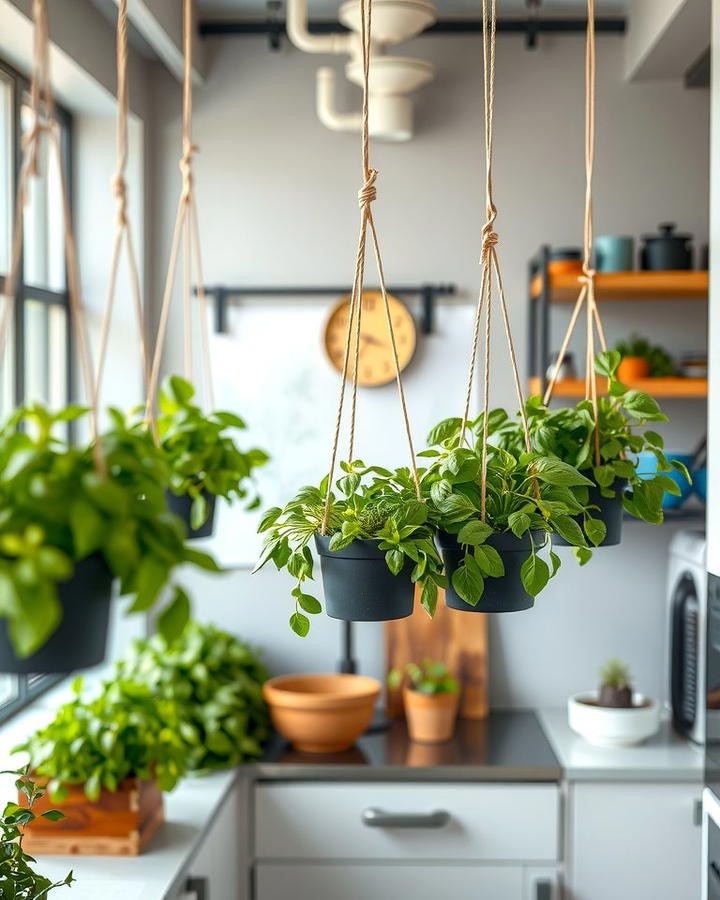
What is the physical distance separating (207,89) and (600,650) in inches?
74.1

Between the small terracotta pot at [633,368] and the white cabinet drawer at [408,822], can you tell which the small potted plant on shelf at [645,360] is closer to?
the small terracotta pot at [633,368]

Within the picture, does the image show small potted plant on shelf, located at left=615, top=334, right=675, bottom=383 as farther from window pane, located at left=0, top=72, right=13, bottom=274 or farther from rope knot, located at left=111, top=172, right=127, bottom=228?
rope knot, located at left=111, top=172, right=127, bottom=228

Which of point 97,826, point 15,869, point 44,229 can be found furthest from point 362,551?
point 44,229

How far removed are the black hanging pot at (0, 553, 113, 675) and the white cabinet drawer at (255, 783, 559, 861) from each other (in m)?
1.58

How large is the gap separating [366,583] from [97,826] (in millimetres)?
1049

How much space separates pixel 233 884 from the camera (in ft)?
7.57

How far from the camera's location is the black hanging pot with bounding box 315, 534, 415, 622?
4.07 feet

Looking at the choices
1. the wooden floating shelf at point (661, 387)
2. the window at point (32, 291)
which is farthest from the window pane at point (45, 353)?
the wooden floating shelf at point (661, 387)

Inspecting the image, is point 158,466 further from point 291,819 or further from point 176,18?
point 176,18

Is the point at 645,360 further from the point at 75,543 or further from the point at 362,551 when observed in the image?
the point at 75,543

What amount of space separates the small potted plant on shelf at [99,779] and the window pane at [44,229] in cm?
115

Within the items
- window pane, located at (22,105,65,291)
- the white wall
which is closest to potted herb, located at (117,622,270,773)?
the white wall

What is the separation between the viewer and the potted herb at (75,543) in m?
0.72

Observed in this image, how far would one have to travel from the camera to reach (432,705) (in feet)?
8.34
